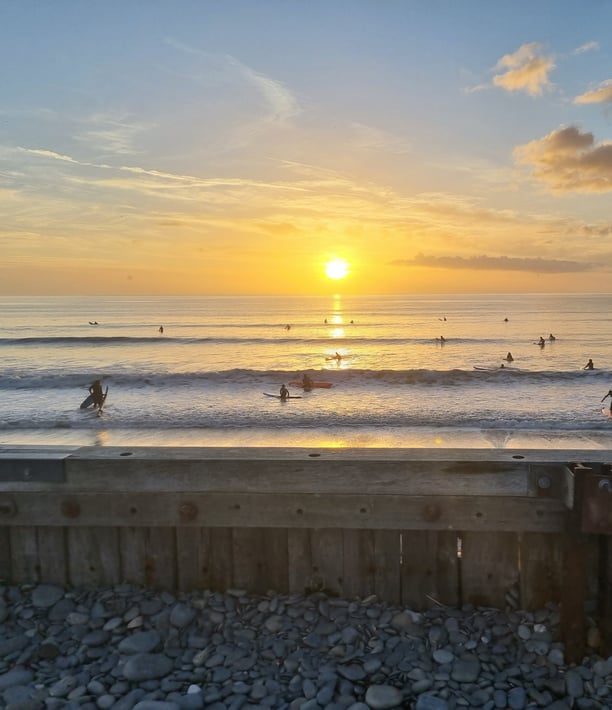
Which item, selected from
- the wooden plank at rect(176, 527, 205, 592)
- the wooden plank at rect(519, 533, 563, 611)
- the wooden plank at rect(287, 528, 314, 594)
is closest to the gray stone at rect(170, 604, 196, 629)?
the wooden plank at rect(176, 527, 205, 592)

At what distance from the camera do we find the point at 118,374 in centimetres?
3291

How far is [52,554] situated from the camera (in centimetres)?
490

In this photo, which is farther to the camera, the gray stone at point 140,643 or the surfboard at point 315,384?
the surfboard at point 315,384

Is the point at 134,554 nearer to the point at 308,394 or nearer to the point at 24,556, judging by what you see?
the point at 24,556

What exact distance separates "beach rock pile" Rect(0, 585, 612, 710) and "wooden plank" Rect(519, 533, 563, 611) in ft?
0.43

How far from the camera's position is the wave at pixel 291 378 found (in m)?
29.9

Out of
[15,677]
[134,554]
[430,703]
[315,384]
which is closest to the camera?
[430,703]

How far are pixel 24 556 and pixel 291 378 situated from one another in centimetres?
2715

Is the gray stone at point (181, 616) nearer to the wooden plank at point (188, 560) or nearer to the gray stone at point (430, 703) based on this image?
the wooden plank at point (188, 560)

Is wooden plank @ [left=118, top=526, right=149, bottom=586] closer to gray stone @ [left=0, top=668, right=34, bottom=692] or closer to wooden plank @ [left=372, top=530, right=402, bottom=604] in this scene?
gray stone @ [left=0, top=668, right=34, bottom=692]

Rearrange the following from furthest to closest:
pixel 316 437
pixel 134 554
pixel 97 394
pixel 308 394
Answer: pixel 308 394
pixel 97 394
pixel 316 437
pixel 134 554

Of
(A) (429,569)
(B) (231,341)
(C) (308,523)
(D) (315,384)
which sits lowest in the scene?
(D) (315,384)

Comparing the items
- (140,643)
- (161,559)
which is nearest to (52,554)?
(161,559)

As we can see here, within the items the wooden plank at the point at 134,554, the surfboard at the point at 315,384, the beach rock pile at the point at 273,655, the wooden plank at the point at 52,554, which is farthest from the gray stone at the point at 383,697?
the surfboard at the point at 315,384
